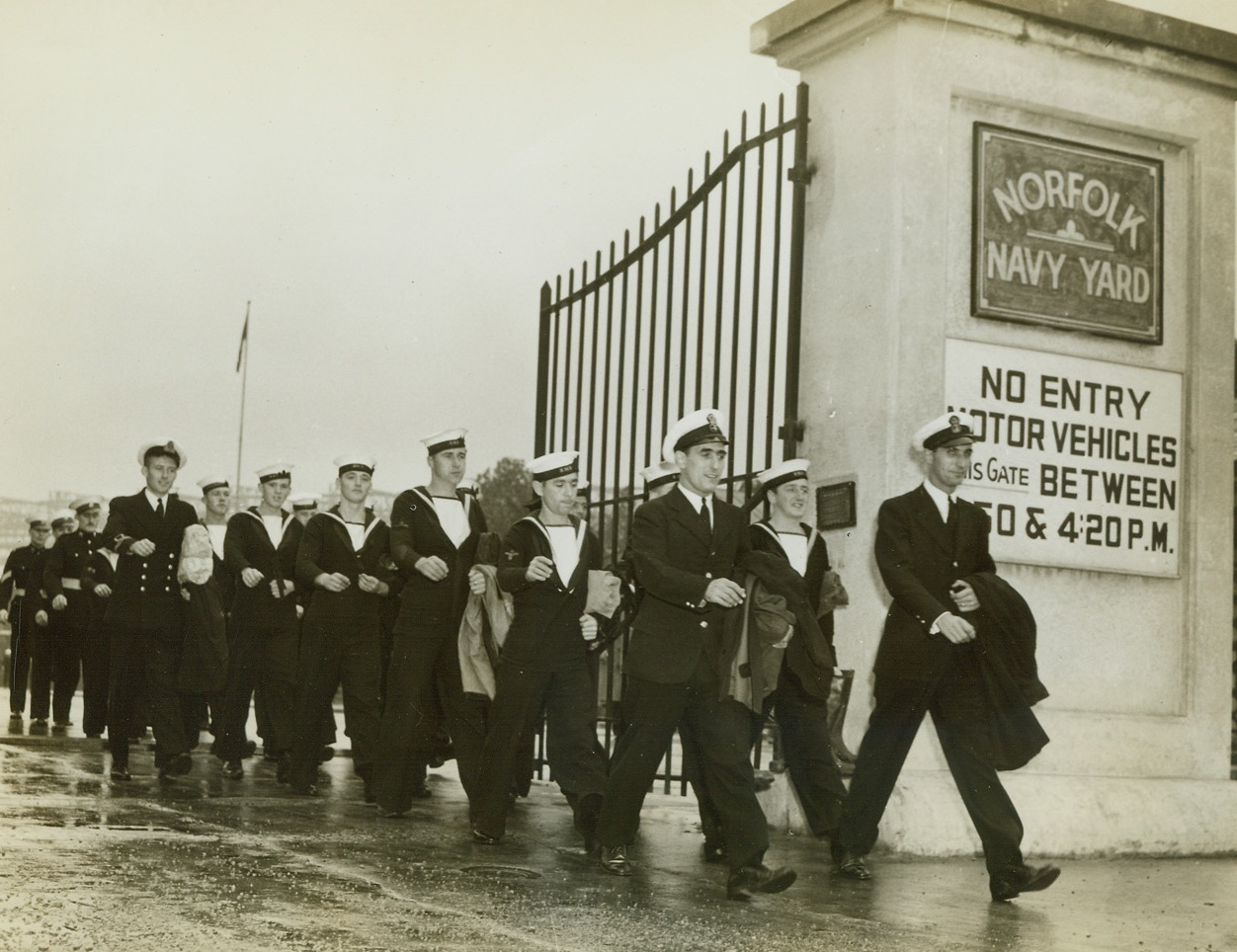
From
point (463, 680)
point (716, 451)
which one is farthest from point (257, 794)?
point (716, 451)

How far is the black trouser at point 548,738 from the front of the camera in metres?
7.94

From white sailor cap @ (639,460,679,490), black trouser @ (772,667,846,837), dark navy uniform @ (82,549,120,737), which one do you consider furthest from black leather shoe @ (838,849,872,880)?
dark navy uniform @ (82,549,120,737)

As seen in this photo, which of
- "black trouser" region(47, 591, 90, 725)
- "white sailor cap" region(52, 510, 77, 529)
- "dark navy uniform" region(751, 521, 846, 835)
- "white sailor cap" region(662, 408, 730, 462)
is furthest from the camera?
"white sailor cap" region(52, 510, 77, 529)

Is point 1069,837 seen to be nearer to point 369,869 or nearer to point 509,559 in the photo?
point 509,559

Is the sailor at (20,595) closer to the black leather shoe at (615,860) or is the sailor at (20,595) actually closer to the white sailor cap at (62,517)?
the white sailor cap at (62,517)

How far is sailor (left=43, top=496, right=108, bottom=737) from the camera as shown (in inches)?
635

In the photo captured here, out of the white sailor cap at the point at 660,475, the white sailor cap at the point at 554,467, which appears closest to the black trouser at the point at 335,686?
the white sailor cap at the point at 660,475

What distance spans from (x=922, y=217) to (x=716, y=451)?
256 cm

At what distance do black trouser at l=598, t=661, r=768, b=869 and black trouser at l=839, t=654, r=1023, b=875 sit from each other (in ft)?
1.91

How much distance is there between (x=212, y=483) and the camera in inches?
498

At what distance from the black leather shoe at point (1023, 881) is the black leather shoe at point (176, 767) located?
539 centimetres

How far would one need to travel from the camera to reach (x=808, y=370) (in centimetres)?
932

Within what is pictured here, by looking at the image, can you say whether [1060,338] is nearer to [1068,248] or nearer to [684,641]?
[1068,248]

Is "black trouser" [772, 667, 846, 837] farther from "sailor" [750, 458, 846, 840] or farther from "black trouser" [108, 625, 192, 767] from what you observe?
"black trouser" [108, 625, 192, 767]
